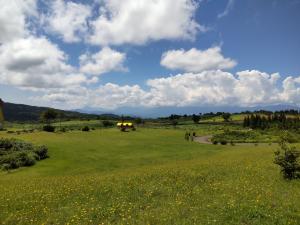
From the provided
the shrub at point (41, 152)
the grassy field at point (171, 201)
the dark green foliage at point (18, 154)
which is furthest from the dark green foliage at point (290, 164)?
the shrub at point (41, 152)

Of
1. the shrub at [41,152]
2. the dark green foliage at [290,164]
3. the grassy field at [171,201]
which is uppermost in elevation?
the dark green foliage at [290,164]

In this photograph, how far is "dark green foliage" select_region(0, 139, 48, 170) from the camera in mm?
62906

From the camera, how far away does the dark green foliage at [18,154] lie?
206 feet

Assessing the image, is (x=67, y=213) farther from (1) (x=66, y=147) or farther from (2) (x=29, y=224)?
(1) (x=66, y=147)

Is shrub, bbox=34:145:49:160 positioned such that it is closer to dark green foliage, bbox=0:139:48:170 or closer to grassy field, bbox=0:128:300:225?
dark green foliage, bbox=0:139:48:170

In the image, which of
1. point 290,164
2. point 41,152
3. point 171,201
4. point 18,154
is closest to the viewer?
point 171,201

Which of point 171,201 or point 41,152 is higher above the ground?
point 171,201

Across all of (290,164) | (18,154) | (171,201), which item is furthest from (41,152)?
(171,201)

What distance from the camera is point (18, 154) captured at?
66500mm

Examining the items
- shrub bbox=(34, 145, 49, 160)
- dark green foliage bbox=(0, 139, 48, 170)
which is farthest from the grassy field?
shrub bbox=(34, 145, 49, 160)

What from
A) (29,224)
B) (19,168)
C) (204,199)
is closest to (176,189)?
(204,199)

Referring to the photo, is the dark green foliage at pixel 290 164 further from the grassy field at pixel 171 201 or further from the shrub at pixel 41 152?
the shrub at pixel 41 152

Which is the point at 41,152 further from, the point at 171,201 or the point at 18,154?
the point at 171,201

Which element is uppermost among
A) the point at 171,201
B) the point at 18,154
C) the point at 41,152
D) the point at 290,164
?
the point at 290,164
